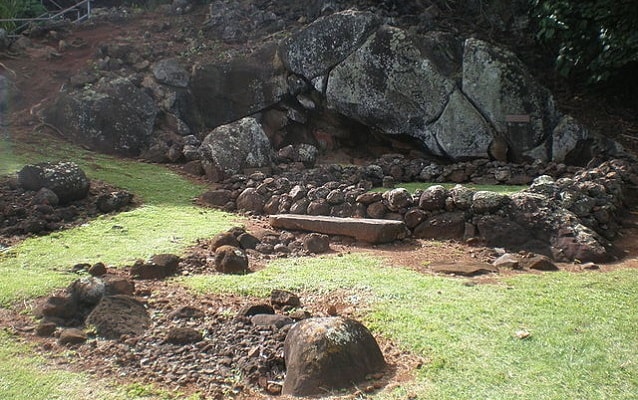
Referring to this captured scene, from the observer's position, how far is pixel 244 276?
5.93 metres

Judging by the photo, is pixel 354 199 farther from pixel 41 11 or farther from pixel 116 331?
pixel 41 11

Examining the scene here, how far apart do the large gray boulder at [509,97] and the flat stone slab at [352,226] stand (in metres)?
5.08

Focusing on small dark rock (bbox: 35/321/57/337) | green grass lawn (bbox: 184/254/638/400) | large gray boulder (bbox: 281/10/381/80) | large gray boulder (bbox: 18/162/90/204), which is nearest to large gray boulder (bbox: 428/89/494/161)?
large gray boulder (bbox: 281/10/381/80)

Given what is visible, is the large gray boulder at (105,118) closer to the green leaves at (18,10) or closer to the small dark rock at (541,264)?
the green leaves at (18,10)

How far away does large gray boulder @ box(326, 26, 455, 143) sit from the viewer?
12008 millimetres

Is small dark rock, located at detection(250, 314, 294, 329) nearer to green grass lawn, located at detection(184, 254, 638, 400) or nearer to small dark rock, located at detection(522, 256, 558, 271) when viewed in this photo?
green grass lawn, located at detection(184, 254, 638, 400)

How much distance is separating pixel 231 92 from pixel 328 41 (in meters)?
2.06

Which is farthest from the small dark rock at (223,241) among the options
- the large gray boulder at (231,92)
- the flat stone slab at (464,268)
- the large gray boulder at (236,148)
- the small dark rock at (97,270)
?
the large gray boulder at (231,92)

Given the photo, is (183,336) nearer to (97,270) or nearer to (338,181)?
(97,270)

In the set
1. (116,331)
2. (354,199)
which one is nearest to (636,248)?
(354,199)

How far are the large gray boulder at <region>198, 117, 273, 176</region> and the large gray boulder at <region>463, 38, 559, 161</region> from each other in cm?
381

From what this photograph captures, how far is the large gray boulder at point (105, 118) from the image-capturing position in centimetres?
1157

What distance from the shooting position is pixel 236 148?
35.2 ft

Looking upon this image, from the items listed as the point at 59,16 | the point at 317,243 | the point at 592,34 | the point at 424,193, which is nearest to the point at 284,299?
the point at 317,243
